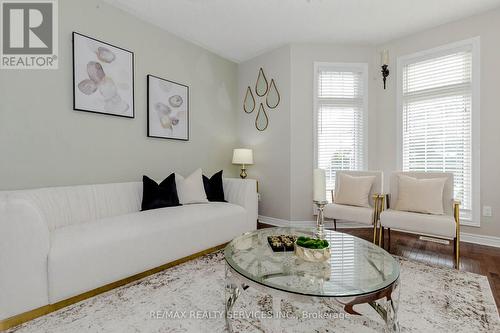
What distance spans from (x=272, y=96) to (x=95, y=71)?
100 inches

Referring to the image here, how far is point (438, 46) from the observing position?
342 cm

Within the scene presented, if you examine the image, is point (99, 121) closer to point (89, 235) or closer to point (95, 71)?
point (95, 71)

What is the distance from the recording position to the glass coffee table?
3.68 ft

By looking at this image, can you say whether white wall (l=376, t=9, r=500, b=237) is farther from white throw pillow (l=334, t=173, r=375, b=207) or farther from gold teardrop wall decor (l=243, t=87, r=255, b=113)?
gold teardrop wall decor (l=243, t=87, r=255, b=113)

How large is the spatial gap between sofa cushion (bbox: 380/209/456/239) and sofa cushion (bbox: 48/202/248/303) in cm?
173

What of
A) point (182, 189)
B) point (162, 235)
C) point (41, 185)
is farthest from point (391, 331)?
point (41, 185)

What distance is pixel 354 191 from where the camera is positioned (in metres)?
3.23

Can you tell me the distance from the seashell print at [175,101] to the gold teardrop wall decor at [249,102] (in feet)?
4.19

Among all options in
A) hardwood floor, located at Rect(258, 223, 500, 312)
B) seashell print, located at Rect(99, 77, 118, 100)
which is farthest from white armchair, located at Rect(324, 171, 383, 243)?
seashell print, located at Rect(99, 77, 118, 100)

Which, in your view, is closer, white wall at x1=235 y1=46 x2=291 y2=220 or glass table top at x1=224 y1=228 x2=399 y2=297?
glass table top at x1=224 y1=228 x2=399 y2=297

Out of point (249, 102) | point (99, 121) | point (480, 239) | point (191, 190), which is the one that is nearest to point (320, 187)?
point (191, 190)

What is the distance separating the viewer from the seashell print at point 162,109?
11.0 feet

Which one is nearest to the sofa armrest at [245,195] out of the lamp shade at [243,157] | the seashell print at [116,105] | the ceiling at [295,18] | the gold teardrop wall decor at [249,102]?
the lamp shade at [243,157]

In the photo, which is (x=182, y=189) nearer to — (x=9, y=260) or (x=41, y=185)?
(x=41, y=185)
